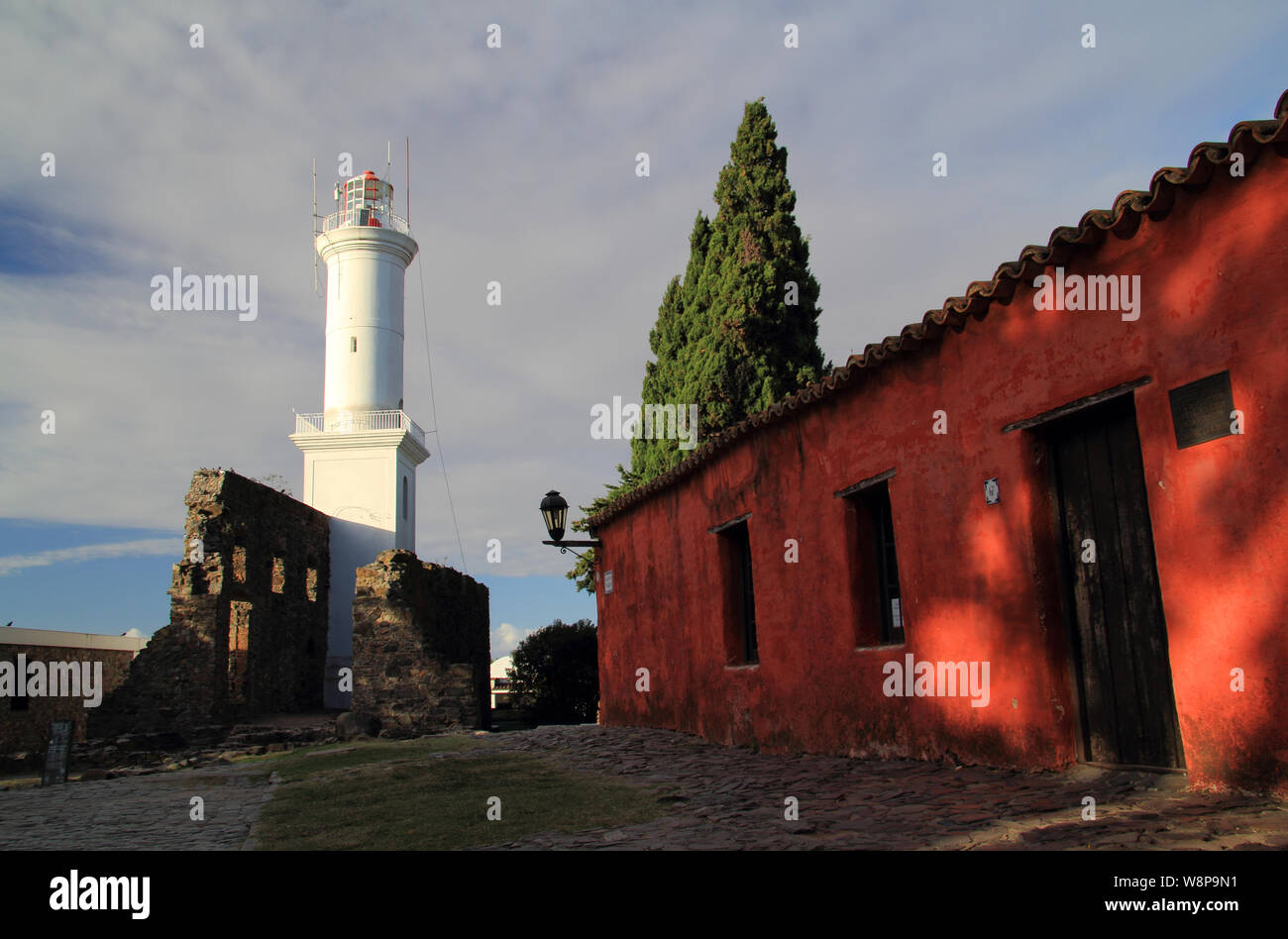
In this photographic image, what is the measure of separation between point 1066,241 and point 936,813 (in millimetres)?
3219

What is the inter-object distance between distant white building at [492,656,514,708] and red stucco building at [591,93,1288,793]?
19820 millimetres

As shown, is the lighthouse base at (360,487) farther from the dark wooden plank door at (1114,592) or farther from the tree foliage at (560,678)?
the dark wooden plank door at (1114,592)

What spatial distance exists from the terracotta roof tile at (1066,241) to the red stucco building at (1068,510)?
17 millimetres

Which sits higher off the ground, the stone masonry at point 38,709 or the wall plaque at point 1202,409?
the wall plaque at point 1202,409

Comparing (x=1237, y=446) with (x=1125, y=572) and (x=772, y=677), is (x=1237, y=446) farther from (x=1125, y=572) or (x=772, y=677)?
(x=772, y=677)

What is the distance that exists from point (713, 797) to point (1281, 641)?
134 inches

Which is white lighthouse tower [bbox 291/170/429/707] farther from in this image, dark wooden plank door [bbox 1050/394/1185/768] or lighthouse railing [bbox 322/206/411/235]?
dark wooden plank door [bbox 1050/394/1185/768]

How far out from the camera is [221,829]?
6547 mm

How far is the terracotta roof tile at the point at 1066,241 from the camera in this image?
450cm

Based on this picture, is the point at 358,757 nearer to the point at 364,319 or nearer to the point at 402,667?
the point at 402,667

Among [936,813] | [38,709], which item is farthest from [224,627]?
[936,813]

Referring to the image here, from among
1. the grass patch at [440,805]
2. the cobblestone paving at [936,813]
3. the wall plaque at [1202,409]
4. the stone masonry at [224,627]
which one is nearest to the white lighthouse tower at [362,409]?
the stone masonry at [224,627]

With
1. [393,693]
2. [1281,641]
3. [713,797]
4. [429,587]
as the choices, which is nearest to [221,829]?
[713,797]

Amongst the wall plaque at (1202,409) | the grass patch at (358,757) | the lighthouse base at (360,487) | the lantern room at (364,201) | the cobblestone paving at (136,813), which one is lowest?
the grass patch at (358,757)
